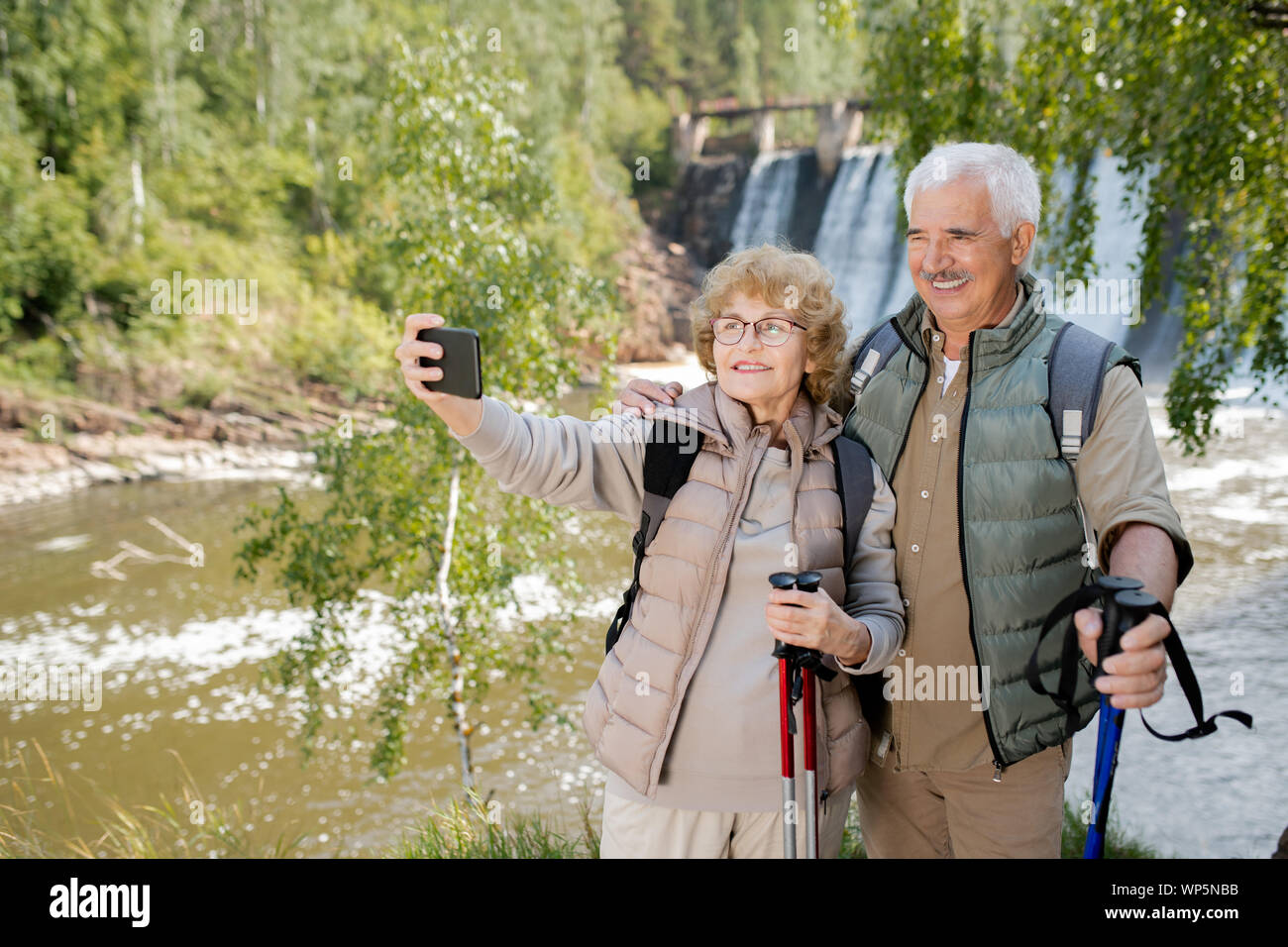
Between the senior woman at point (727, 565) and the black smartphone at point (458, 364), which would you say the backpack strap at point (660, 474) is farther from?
the black smartphone at point (458, 364)

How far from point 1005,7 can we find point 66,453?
16.2m

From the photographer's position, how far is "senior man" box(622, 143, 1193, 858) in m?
2.06

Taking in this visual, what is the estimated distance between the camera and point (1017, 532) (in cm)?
207

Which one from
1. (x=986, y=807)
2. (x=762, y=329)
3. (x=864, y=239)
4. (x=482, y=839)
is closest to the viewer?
(x=762, y=329)

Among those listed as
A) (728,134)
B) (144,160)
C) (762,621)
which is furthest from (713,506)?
(728,134)

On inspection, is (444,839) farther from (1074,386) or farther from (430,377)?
(1074,386)

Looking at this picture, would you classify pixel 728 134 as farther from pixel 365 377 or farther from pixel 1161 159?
pixel 1161 159

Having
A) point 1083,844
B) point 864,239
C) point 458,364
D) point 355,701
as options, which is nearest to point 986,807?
point 458,364

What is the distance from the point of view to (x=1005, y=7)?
565cm

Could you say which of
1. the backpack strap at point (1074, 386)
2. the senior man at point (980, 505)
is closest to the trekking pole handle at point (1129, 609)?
the senior man at point (980, 505)

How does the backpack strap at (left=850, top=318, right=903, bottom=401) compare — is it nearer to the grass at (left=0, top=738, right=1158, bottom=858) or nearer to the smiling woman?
the smiling woman

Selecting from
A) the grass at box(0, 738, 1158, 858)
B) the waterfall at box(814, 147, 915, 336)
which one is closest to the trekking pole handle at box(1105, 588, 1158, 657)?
the grass at box(0, 738, 1158, 858)

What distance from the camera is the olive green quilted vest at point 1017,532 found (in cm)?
206

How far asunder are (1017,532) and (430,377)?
1246 millimetres
